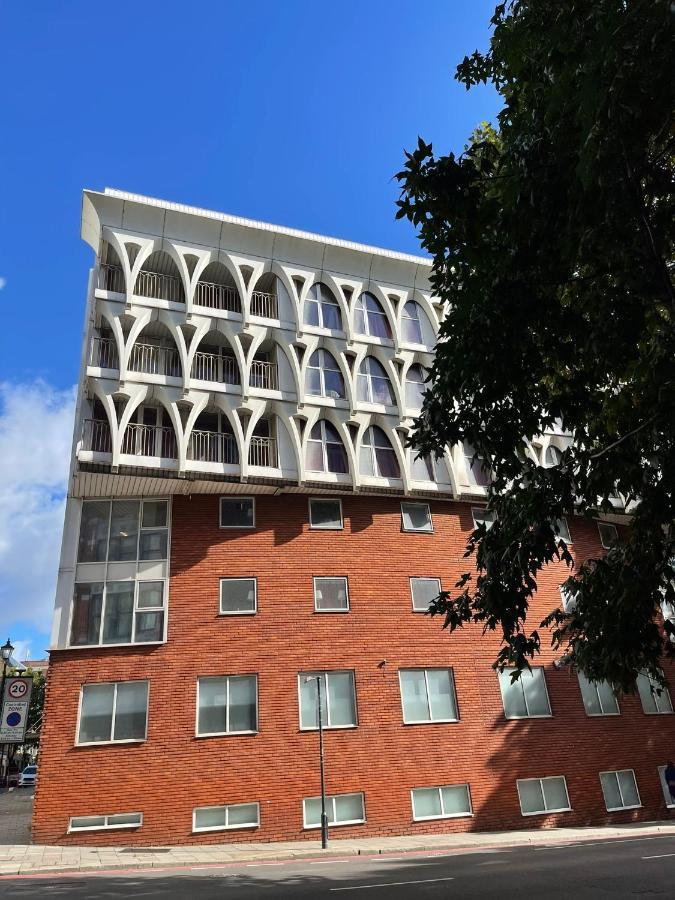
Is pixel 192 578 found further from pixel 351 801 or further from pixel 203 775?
pixel 351 801

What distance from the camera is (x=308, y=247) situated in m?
25.6

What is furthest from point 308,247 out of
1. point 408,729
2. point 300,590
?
point 408,729

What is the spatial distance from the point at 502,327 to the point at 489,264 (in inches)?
33.7

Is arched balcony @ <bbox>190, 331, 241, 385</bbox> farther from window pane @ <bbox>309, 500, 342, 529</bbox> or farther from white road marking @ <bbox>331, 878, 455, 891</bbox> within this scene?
white road marking @ <bbox>331, 878, 455, 891</bbox>

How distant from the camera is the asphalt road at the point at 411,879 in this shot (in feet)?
32.0

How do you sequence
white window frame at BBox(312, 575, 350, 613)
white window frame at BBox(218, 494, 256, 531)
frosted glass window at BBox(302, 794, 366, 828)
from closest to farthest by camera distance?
1. frosted glass window at BBox(302, 794, 366, 828)
2. white window frame at BBox(312, 575, 350, 613)
3. white window frame at BBox(218, 494, 256, 531)

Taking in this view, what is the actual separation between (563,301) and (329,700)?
15277 mm

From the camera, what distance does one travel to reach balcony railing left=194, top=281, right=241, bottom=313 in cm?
2453

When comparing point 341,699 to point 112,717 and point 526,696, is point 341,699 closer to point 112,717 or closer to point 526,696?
point 526,696

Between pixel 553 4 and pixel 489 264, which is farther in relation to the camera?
pixel 489 264

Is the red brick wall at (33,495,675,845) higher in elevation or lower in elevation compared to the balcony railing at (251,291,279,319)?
A: lower

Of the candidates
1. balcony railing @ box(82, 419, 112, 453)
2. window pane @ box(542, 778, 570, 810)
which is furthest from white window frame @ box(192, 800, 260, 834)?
balcony railing @ box(82, 419, 112, 453)

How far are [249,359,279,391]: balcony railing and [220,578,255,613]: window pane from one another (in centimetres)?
694

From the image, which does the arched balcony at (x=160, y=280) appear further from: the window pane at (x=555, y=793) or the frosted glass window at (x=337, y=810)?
the window pane at (x=555, y=793)
